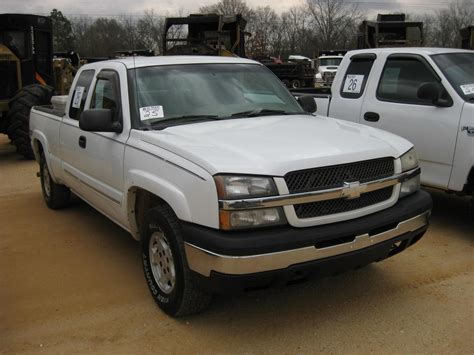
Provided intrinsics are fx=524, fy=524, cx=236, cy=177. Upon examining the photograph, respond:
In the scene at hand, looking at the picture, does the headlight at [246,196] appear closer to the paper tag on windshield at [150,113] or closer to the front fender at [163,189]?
the front fender at [163,189]

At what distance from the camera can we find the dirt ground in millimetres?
3371

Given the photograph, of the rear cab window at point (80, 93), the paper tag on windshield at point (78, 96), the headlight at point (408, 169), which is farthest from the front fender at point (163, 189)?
the paper tag on windshield at point (78, 96)

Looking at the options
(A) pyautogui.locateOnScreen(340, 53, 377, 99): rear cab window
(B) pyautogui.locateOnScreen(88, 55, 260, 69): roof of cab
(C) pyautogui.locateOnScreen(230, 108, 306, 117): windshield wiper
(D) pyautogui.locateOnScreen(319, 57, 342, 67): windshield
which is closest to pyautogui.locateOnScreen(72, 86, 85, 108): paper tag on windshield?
(B) pyautogui.locateOnScreen(88, 55, 260, 69): roof of cab

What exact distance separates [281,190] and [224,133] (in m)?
0.81

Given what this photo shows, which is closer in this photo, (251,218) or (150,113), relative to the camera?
(251,218)

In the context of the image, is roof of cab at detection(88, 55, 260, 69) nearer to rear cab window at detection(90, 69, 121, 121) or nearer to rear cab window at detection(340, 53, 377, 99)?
rear cab window at detection(90, 69, 121, 121)

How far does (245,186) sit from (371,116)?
347 cm

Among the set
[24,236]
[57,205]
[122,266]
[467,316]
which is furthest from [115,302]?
[57,205]

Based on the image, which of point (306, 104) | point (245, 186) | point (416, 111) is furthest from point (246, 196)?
point (416, 111)

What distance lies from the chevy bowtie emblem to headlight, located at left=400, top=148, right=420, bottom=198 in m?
0.49

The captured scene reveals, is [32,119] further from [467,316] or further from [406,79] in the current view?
[467,316]

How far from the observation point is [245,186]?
3.09 metres

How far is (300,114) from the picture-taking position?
464 centimetres

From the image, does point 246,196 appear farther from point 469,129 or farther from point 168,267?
point 469,129
